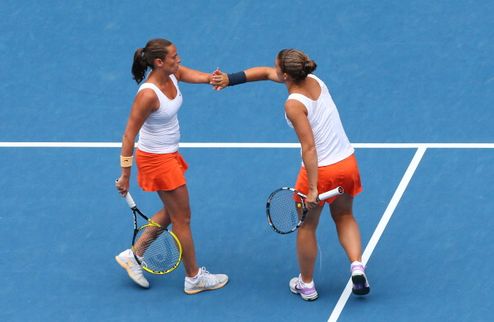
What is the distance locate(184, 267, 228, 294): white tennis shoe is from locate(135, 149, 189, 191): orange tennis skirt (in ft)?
2.73

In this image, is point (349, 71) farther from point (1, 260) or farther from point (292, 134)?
point (1, 260)

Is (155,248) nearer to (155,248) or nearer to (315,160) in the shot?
(155,248)

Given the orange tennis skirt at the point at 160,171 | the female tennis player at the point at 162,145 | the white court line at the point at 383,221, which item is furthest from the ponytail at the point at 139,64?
the white court line at the point at 383,221

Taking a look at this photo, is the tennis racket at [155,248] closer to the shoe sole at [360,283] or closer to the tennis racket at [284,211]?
the tennis racket at [284,211]

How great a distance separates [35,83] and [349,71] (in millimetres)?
3336

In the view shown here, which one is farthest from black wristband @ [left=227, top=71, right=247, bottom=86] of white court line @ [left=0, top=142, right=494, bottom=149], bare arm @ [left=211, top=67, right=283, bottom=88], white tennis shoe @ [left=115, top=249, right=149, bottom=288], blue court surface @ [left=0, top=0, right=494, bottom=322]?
white court line @ [left=0, top=142, right=494, bottom=149]

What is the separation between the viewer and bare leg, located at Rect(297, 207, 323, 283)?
31.6 feet

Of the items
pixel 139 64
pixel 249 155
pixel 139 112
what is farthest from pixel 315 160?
pixel 249 155

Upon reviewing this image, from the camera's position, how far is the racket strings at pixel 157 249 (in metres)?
9.80

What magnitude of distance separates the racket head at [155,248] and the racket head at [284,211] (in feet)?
2.53

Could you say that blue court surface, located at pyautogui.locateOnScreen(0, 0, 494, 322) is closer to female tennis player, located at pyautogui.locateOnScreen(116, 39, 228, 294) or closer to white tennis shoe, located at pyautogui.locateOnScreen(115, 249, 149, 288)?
white tennis shoe, located at pyautogui.locateOnScreen(115, 249, 149, 288)

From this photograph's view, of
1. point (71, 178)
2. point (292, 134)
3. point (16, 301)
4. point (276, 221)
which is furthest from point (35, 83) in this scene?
point (276, 221)

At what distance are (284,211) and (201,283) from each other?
1032 mm

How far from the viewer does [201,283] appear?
10047 mm
